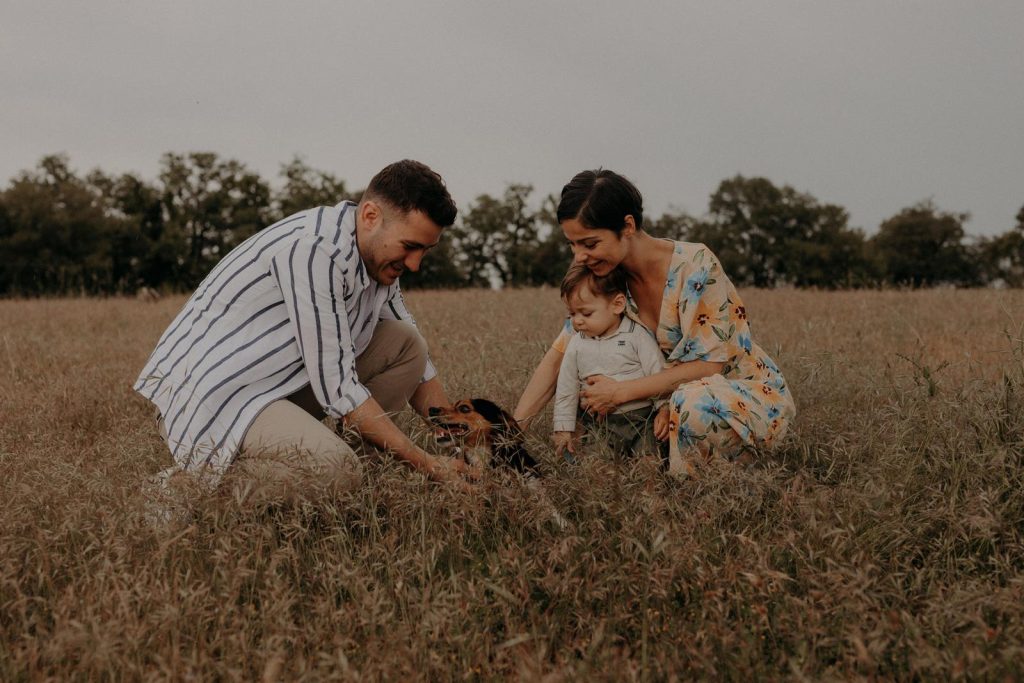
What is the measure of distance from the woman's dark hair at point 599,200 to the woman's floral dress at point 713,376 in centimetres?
38

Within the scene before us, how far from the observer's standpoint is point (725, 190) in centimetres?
5666

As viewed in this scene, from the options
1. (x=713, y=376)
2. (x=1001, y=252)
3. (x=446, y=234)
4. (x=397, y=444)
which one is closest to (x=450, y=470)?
(x=397, y=444)

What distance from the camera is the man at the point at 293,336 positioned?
11.4 ft

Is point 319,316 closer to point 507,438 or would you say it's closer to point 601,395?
point 507,438

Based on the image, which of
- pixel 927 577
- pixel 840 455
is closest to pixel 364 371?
pixel 840 455

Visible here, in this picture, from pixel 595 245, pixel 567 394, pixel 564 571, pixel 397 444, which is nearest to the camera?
pixel 564 571

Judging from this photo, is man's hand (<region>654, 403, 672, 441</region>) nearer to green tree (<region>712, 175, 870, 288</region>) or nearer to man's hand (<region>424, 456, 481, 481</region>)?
man's hand (<region>424, 456, 481, 481</region>)

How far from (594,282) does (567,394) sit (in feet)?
1.98

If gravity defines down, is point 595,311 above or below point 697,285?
below

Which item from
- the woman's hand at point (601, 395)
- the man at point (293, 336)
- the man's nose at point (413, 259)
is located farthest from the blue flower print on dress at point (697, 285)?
the man's nose at point (413, 259)

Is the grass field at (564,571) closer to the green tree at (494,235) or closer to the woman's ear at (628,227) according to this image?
the woman's ear at (628,227)

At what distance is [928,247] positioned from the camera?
195 feet

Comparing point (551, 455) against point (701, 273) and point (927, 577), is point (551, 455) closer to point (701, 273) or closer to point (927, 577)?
point (701, 273)

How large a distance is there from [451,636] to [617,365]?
2.04 metres
